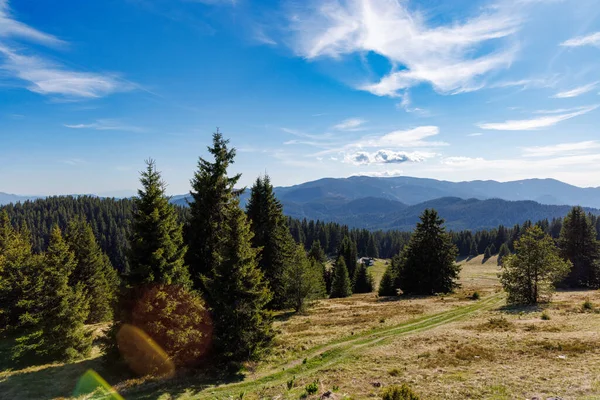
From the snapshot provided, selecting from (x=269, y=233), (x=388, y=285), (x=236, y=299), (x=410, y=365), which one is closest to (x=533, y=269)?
(x=410, y=365)

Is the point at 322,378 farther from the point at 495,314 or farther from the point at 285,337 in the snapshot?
the point at 495,314

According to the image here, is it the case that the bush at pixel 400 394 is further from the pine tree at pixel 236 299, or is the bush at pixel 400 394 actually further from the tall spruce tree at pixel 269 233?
the tall spruce tree at pixel 269 233

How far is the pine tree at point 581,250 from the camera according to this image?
2149 inches

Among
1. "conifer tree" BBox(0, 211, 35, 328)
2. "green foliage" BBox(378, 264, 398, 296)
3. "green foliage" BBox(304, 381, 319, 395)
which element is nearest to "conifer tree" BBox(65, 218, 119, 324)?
"conifer tree" BBox(0, 211, 35, 328)

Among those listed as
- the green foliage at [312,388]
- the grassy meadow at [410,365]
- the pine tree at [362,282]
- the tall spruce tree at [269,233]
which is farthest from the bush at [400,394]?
the pine tree at [362,282]

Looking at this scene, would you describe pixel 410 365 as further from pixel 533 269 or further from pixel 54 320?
pixel 54 320

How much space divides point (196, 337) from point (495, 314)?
31289mm

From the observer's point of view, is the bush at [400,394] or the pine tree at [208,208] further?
the pine tree at [208,208]

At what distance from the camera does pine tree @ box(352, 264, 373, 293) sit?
8431 centimetres

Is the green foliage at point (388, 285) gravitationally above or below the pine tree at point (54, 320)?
below

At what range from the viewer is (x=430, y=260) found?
53906mm

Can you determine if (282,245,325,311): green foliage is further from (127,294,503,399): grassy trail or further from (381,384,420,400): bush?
(381,384,420,400): bush

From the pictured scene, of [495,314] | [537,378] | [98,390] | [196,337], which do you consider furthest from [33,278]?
[495,314]

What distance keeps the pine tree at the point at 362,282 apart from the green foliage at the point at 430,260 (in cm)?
2812
